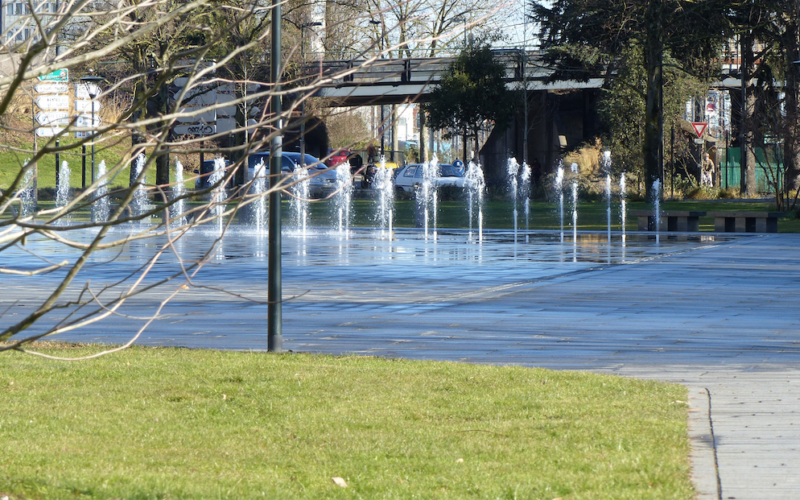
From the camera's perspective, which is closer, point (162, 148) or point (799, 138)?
point (162, 148)

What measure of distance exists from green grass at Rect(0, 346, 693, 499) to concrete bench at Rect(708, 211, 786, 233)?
64.7 feet

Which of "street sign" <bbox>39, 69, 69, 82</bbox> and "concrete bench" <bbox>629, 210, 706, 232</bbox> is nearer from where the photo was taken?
"street sign" <bbox>39, 69, 69, 82</bbox>

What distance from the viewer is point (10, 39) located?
371 centimetres

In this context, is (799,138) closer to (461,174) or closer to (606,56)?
(606,56)

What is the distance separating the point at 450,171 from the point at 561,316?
35857mm

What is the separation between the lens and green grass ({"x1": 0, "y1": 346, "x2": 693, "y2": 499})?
4816 mm

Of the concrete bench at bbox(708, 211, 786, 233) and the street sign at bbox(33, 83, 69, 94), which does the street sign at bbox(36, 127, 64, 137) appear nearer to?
the street sign at bbox(33, 83, 69, 94)

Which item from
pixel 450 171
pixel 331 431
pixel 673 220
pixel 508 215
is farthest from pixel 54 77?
pixel 450 171

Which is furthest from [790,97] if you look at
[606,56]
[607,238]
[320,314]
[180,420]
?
[180,420]

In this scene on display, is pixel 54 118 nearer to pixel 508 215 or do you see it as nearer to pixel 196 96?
pixel 196 96

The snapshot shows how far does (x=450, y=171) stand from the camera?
153 ft

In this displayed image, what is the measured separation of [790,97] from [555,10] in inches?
489

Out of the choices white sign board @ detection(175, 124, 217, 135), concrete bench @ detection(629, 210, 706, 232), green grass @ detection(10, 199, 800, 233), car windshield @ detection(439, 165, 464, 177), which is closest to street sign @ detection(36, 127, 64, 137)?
white sign board @ detection(175, 124, 217, 135)

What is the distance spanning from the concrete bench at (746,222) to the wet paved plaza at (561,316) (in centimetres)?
566
